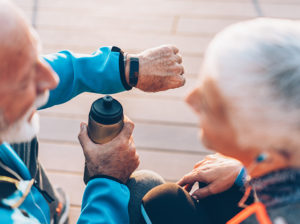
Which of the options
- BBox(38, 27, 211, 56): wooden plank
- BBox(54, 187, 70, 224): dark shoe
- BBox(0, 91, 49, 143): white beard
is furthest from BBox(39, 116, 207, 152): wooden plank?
BBox(0, 91, 49, 143): white beard

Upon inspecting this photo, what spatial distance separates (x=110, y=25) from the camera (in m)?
2.11

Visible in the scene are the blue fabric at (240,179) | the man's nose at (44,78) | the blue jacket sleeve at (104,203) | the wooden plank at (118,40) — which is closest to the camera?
the man's nose at (44,78)

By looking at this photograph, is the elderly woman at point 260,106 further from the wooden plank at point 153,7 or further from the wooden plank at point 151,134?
the wooden plank at point 153,7

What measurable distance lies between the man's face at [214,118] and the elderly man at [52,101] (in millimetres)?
280

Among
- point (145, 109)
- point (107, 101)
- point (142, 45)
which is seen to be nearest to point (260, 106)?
point (107, 101)

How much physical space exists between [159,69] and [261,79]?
49 centimetres

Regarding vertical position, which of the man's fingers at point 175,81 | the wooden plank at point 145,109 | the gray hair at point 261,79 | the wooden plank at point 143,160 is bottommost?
the wooden plank at point 143,160

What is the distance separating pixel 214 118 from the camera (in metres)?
0.57

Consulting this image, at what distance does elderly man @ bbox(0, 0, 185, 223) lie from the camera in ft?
1.83

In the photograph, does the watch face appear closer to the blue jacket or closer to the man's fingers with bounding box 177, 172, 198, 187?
the blue jacket

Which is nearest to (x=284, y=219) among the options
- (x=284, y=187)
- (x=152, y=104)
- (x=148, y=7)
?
(x=284, y=187)

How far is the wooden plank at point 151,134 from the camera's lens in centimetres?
156

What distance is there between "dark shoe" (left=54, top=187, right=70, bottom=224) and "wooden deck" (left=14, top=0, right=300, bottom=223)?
0.03 m

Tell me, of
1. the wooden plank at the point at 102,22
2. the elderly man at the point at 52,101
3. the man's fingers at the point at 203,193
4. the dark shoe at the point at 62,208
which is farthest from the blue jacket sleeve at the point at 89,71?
the wooden plank at the point at 102,22
